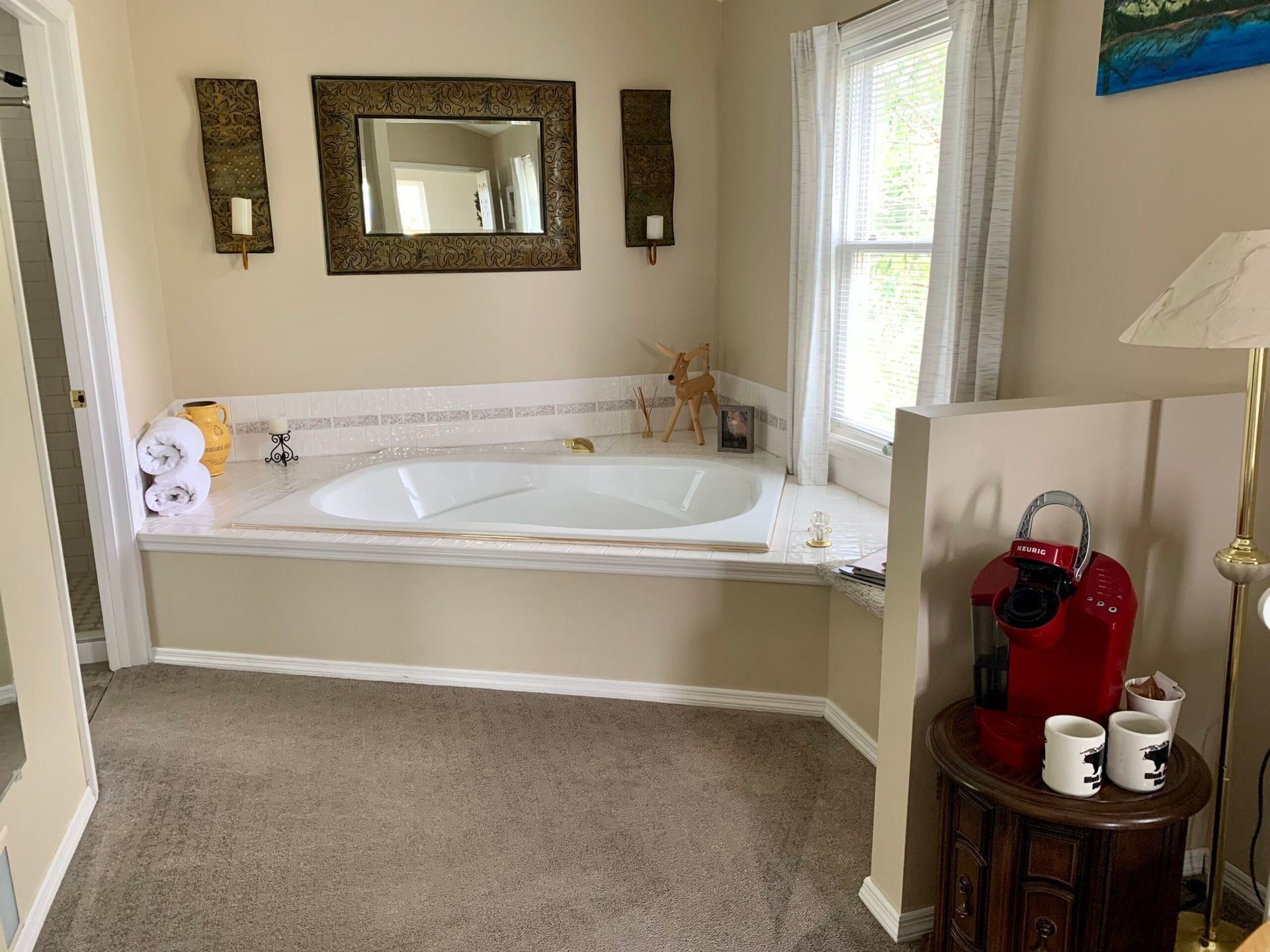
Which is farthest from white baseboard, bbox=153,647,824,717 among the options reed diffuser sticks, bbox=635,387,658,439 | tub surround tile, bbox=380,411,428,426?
reed diffuser sticks, bbox=635,387,658,439

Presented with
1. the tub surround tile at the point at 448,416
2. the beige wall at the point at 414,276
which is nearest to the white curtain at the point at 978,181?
the beige wall at the point at 414,276

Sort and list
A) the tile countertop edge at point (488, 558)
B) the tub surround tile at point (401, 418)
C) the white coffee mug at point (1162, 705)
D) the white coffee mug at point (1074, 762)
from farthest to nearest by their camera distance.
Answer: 1. the tub surround tile at point (401, 418)
2. the tile countertop edge at point (488, 558)
3. the white coffee mug at point (1162, 705)
4. the white coffee mug at point (1074, 762)

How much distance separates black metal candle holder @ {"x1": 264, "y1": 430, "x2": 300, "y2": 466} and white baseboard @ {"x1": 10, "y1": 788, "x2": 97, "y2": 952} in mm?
1906

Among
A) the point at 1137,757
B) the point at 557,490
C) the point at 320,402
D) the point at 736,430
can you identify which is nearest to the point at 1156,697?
the point at 1137,757

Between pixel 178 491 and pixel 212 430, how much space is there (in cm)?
48

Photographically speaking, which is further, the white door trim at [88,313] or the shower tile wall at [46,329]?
the shower tile wall at [46,329]

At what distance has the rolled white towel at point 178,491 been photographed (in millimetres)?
3420

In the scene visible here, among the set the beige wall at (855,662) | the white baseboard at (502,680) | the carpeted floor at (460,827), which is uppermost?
the beige wall at (855,662)

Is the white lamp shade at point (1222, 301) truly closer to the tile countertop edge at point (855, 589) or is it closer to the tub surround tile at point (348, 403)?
the tile countertop edge at point (855, 589)

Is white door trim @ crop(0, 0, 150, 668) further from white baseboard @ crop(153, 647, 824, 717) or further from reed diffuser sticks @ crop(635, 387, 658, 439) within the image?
reed diffuser sticks @ crop(635, 387, 658, 439)

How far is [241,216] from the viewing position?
3850mm

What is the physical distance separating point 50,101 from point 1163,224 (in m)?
3.13

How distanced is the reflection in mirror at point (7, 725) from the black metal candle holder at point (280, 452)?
7.25 ft

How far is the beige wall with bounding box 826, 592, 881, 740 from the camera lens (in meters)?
2.63
